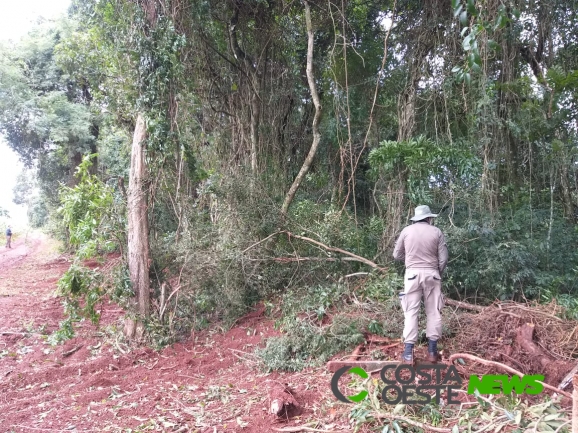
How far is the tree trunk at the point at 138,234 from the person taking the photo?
5587mm

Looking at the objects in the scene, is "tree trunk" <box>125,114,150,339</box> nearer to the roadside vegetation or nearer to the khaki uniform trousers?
the roadside vegetation

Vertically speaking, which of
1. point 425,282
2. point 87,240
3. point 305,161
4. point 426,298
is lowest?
point 426,298

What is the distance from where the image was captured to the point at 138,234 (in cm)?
564

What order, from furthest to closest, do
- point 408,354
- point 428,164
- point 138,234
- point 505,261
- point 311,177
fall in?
point 311,177, point 428,164, point 138,234, point 505,261, point 408,354

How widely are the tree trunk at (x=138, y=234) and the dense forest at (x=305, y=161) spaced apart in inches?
1.0

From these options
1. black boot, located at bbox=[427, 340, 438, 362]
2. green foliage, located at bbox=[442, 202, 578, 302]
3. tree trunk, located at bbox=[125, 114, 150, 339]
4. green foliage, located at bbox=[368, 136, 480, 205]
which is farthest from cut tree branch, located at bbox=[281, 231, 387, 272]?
tree trunk, located at bbox=[125, 114, 150, 339]

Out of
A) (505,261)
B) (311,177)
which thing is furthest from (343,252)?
(311,177)

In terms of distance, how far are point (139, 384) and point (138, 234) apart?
2.10m

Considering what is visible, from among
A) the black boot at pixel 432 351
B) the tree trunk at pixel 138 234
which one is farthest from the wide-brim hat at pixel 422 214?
the tree trunk at pixel 138 234

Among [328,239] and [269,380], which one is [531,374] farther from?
[328,239]

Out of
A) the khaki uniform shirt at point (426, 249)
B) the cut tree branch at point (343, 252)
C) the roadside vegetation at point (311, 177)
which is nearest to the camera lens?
the khaki uniform shirt at point (426, 249)

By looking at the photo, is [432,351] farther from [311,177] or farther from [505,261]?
[311,177]

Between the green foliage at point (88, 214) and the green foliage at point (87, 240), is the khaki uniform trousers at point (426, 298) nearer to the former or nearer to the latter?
the green foliage at point (87, 240)

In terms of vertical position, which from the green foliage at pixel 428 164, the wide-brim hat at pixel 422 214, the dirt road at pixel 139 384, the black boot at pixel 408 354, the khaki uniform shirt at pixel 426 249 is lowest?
the dirt road at pixel 139 384
